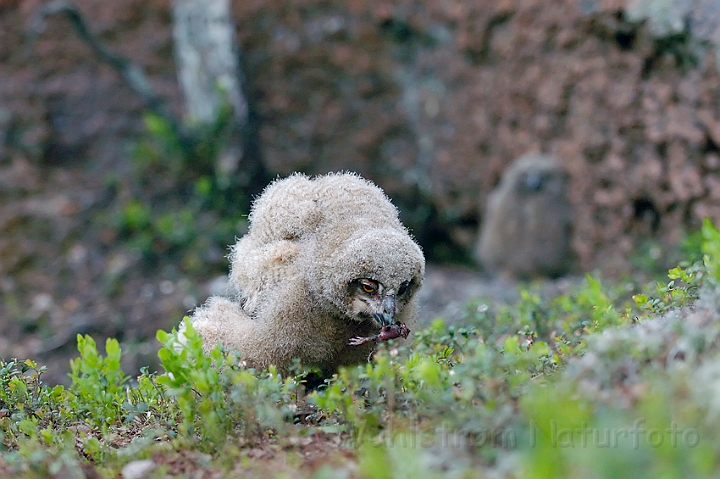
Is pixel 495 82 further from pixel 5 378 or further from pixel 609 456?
pixel 609 456

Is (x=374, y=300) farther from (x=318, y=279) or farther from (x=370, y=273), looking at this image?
(x=318, y=279)

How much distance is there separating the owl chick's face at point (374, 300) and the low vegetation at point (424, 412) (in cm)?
24

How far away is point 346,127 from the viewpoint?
11.1 metres

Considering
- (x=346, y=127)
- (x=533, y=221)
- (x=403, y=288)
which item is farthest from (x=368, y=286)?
(x=346, y=127)

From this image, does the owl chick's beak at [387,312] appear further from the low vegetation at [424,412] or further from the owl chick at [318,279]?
the low vegetation at [424,412]

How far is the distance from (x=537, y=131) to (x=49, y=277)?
250 inches

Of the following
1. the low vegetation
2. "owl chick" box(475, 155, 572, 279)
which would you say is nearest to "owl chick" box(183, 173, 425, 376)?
the low vegetation

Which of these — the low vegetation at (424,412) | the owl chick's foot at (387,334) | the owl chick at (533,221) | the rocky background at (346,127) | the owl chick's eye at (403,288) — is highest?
the rocky background at (346,127)

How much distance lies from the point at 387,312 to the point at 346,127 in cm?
738

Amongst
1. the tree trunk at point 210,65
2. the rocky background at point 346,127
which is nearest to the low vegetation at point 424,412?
the rocky background at point 346,127

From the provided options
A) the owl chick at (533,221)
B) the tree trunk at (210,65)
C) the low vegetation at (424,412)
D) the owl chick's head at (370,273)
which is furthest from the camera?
the tree trunk at (210,65)

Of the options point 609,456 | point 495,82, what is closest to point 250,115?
point 495,82

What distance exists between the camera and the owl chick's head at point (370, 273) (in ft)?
13.1

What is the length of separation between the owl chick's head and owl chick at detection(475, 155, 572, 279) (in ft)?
18.4
